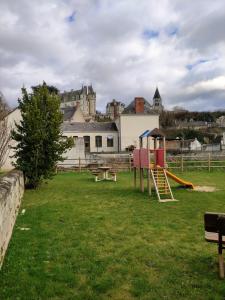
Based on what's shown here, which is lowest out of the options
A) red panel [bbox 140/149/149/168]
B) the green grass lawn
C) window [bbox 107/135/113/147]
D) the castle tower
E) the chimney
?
the green grass lawn

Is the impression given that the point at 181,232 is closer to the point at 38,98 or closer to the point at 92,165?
the point at 38,98

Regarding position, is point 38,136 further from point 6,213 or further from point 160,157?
point 6,213

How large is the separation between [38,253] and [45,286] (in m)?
1.69

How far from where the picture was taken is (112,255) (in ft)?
22.1

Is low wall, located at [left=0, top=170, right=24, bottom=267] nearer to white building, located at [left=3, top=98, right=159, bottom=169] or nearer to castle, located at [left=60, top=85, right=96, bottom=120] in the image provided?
white building, located at [left=3, top=98, right=159, bottom=169]

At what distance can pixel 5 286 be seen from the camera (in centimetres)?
528

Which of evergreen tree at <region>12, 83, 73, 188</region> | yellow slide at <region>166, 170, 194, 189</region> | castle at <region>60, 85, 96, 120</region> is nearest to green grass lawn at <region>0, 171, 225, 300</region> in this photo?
yellow slide at <region>166, 170, 194, 189</region>

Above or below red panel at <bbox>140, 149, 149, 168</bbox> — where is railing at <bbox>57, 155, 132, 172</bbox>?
below

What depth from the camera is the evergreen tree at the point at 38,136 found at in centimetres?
1694

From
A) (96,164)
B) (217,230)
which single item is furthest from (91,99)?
(217,230)

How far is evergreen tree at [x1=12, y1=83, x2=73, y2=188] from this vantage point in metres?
16.9

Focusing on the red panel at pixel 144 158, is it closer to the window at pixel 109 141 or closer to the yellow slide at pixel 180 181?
the yellow slide at pixel 180 181

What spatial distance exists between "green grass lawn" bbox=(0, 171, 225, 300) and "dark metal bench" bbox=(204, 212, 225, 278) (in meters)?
0.33

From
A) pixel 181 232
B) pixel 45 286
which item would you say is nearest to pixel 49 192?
pixel 181 232
